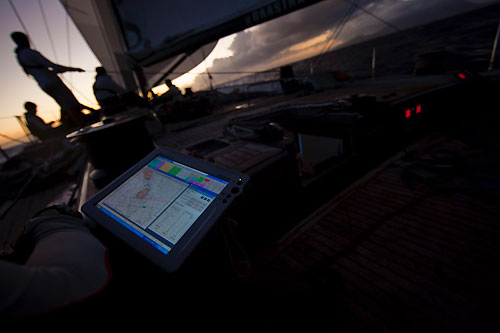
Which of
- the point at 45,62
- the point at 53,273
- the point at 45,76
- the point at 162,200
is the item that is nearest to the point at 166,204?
the point at 162,200

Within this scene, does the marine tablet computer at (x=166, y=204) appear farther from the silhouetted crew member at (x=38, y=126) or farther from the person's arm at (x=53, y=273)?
the silhouetted crew member at (x=38, y=126)

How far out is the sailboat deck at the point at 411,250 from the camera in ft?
7.13

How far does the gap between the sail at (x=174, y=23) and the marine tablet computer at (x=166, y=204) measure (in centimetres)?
635

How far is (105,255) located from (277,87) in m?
13.8

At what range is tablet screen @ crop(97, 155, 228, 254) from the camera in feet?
4.19

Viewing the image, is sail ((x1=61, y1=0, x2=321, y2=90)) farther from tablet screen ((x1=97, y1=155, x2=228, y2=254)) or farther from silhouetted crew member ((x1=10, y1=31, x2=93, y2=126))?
tablet screen ((x1=97, y1=155, x2=228, y2=254))

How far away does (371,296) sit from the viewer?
240 cm

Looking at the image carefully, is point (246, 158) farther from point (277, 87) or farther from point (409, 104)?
point (277, 87)

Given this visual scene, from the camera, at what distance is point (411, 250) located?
9.31ft

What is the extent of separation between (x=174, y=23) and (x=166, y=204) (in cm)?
821

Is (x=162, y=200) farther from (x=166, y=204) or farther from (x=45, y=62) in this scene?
(x=45, y=62)

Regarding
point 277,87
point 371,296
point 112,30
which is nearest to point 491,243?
point 371,296

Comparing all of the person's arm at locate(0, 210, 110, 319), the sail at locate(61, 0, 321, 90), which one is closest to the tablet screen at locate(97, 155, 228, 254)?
the person's arm at locate(0, 210, 110, 319)

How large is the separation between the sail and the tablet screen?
637 cm
